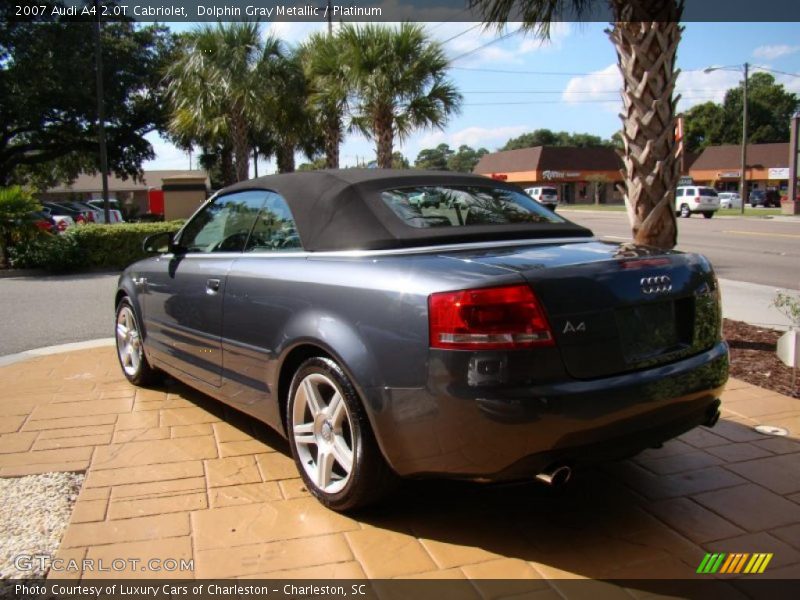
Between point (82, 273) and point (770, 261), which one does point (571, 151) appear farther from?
point (82, 273)

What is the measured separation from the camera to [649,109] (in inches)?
243

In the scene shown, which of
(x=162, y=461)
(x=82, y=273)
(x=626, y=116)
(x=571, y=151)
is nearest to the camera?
(x=162, y=461)

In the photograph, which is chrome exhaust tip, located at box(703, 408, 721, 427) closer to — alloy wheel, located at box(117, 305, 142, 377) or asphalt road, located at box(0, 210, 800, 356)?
asphalt road, located at box(0, 210, 800, 356)

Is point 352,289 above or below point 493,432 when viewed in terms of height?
above

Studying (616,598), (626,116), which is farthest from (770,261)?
(616,598)

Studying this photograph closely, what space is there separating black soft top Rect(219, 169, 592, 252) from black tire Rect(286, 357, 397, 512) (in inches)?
24.8

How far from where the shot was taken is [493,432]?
253cm

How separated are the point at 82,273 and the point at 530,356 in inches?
516

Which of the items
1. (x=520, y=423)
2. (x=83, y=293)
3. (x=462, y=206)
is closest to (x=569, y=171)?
(x=83, y=293)

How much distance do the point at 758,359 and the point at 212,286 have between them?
15.0 ft

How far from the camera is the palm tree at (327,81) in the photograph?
1684 centimetres

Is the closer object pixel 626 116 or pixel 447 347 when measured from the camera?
pixel 447 347

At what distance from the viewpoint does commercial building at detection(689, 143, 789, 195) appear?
6512 centimetres

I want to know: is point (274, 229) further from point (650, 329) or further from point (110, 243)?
point (110, 243)
